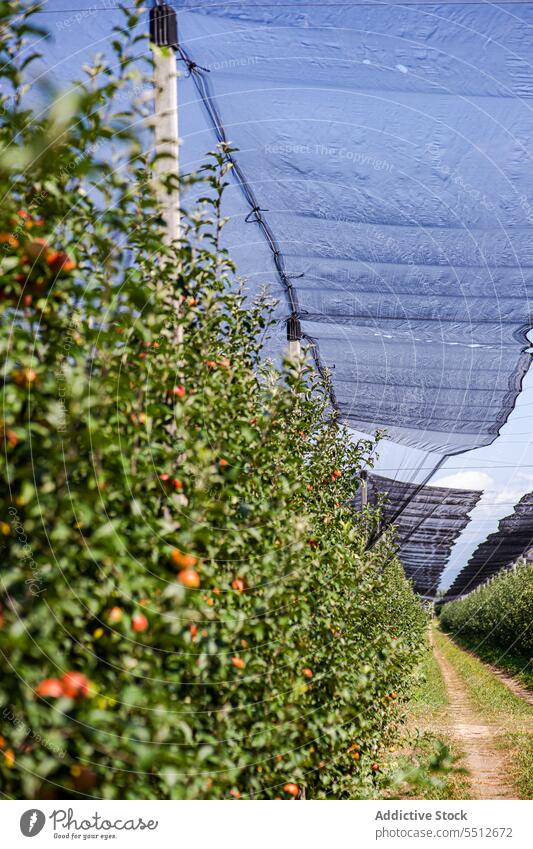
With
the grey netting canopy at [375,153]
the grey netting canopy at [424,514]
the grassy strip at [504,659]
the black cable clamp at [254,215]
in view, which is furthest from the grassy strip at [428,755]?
the black cable clamp at [254,215]

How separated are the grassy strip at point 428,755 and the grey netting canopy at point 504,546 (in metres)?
2.90

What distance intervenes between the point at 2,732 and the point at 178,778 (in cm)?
54

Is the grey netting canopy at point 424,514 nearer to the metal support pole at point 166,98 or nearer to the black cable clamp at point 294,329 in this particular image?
the black cable clamp at point 294,329

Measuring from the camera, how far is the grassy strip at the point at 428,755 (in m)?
3.35

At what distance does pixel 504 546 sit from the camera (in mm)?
18531

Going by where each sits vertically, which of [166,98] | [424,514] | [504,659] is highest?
[424,514]

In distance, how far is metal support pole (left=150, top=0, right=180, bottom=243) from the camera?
2.84m

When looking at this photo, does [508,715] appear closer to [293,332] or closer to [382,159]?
[293,332]

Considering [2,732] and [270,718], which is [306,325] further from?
[2,732]

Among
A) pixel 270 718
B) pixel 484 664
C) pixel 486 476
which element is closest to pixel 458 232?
pixel 270 718

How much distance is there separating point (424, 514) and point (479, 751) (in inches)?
187

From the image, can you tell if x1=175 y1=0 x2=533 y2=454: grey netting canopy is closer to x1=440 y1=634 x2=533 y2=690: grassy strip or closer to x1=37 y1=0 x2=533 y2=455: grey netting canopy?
x1=37 y1=0 x2=533 y2=455: grey netting canopy

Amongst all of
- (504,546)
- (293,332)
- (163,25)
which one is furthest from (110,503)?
(504,546)

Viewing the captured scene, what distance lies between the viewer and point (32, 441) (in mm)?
1883
